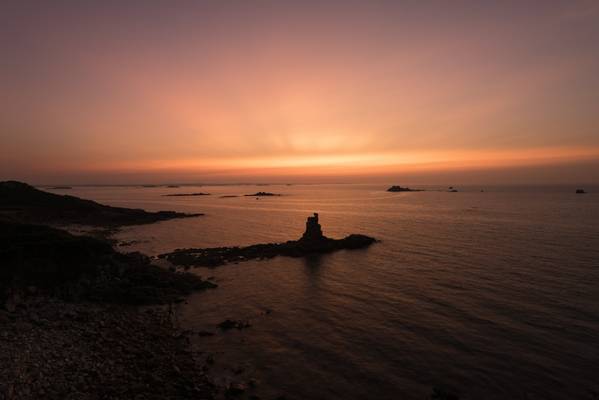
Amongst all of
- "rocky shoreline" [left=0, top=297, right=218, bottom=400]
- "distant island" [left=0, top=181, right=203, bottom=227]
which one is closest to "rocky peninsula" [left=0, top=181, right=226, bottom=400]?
"rocky shoreline" [left=0, top=297, right=218, bottom=400]

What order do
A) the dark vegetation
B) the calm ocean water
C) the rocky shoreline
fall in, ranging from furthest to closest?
the dark vegetation → the calm ocean water → the rocky shoreline

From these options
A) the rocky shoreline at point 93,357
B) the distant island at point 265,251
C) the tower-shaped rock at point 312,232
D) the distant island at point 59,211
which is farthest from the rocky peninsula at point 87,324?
the distant island at point 59,211

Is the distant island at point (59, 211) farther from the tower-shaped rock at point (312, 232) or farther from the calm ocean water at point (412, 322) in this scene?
the calm ocean water at point (412, 322)

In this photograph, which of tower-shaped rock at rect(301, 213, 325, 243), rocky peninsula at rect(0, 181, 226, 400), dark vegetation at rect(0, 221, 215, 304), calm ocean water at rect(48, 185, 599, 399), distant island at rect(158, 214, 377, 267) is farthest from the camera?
tower-shaped rock at rect(301, 213, 325, 243)

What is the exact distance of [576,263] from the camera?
4134cm

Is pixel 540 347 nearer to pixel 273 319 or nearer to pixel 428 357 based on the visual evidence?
pixel 428 357

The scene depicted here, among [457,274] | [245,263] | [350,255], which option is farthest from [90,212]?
[457,274]

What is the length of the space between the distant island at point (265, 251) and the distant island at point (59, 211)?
156ft

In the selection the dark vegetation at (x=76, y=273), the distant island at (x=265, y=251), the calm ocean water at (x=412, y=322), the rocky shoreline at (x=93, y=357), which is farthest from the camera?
the distant island at (x=265, y=251)

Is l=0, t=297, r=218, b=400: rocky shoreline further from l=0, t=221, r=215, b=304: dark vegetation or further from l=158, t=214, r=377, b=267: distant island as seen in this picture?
l=158, t=214, r=377, b=267: distant island

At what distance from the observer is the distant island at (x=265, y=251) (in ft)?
158

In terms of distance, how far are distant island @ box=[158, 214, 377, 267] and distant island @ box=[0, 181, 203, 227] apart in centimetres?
4749

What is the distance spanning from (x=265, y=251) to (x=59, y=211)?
7234 cm

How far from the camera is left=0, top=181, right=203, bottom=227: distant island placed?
8644cm
